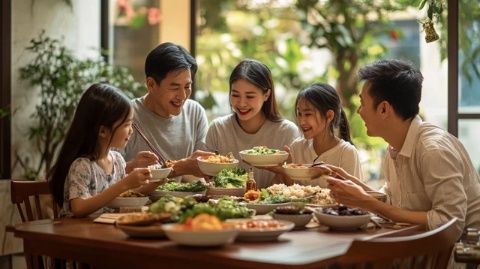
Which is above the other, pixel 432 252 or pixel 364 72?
pixel 364 72

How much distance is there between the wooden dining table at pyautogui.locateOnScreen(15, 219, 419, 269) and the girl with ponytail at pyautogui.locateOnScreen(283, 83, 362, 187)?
89 centimetres

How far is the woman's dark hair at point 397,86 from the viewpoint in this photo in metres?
2.96

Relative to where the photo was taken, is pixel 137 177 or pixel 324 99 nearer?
pixel 137 177

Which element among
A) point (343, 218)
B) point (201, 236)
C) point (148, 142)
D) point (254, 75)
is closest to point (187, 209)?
point (201, 236)

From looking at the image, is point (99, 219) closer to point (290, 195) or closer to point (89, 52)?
point (290, 195)

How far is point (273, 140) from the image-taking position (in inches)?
154

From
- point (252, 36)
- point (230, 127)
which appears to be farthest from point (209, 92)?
point (230, 127)

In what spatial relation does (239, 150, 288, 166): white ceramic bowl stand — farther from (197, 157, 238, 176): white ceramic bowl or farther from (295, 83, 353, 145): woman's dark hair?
(295, 83, 353, 145): woman's dark hair

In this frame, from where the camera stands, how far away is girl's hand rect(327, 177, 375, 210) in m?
2.77

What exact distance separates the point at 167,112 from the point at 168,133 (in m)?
0.12

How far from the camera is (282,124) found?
13.0 ft

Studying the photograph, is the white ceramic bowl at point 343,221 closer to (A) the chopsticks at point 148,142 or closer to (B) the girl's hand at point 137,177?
(B) the girl's hand at point 137,177

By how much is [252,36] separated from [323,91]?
3335 mm

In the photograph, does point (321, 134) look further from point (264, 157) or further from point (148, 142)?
point (148, 142)
